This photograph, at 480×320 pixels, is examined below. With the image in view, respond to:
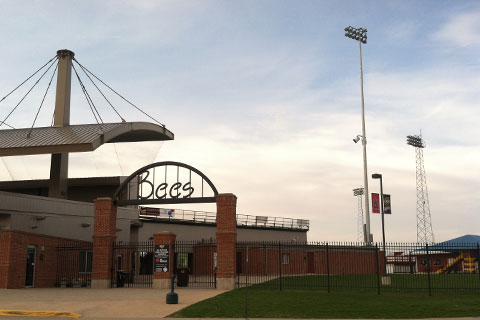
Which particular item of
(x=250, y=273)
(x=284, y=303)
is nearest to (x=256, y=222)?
(x=250, y=273)

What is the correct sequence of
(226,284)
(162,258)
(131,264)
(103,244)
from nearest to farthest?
(226,284) → (162,258) → (103,244) → (131,264)

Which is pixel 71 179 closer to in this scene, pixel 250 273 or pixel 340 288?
pixel 250 273

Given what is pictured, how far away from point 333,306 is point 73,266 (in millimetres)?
20857

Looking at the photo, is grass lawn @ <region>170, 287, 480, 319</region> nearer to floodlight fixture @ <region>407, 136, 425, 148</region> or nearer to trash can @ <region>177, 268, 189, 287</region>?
trash can @ <region>177, 268, 189, 287</region>

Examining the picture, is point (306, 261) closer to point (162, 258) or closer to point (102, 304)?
point (162, 258)

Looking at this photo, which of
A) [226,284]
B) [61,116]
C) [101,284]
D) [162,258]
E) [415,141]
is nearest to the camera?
[226,284]

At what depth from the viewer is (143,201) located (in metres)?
29.3

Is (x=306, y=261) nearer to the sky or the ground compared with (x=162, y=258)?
nearer to the ground

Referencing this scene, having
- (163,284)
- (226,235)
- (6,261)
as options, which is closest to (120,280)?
(163,284)

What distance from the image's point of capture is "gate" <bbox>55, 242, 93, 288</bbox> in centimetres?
3175

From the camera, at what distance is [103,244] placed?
29.2 meters

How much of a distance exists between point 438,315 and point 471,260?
150 feet

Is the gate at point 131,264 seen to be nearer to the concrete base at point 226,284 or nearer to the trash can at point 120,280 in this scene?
the trash can at point 120,280

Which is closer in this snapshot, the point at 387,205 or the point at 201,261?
the point at 387,205
